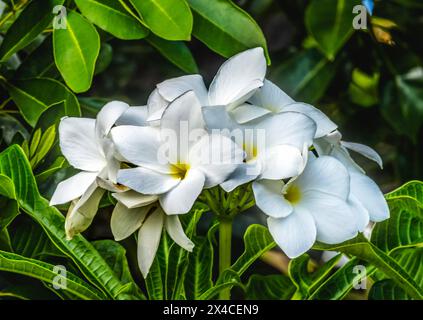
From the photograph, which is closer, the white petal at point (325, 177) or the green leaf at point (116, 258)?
the white petal at point (325, 177)

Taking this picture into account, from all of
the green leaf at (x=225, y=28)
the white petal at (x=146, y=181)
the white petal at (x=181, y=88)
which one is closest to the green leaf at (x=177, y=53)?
the green leaf at (x=225, y=28)

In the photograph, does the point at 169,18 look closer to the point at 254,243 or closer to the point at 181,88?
the point at 181,88

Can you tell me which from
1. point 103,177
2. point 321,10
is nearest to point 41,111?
point 103,177

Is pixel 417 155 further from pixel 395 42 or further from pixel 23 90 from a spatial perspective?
pixel 23 90

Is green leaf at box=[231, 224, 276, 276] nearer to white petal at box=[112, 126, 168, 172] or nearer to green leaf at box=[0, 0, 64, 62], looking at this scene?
white petal at box=[112, 126, 168, 172]

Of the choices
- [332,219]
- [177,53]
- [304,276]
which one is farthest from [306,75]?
[332,219]

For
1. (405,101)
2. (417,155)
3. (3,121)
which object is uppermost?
(3,121)

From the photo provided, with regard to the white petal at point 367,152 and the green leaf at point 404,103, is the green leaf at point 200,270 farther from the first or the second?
the green leaf at point 404,103
